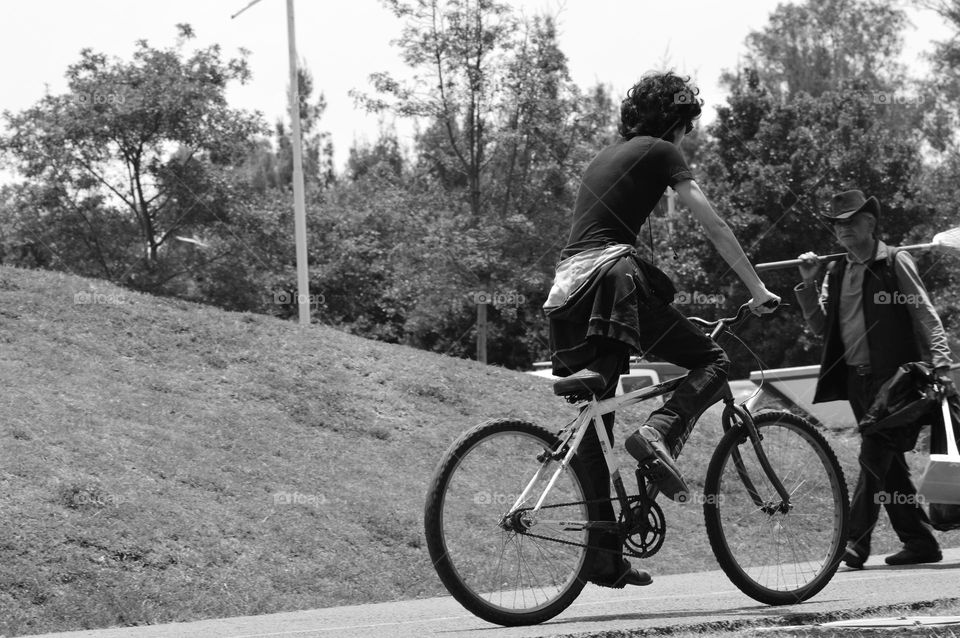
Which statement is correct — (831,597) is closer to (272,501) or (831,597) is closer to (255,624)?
(255,624)

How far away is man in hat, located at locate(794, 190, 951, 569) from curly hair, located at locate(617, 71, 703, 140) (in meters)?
2.30

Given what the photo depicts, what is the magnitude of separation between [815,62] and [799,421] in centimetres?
4622

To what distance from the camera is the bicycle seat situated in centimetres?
459

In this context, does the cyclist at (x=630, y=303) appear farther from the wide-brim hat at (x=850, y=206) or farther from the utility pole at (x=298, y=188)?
the utility pole at (x=298, y=188)

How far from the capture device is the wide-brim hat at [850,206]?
7.07 meters

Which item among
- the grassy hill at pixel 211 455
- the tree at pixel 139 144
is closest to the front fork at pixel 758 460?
the grassy hill at pixel 211 455

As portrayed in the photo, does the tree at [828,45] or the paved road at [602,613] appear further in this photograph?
the tree at [828,45]

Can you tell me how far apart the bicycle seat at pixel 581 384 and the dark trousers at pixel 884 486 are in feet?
9.64

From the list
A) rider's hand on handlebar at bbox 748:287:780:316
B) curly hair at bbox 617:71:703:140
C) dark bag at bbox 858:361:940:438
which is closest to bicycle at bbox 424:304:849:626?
rider's hand on handlebar at bbox 748:287:780:316

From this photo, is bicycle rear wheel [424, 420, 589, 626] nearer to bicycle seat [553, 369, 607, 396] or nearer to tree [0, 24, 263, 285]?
bicycle seat [553, 369, 607, 396]

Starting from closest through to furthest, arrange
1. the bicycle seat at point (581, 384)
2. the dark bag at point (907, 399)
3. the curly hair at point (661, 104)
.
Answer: the bicycle seat at point (581, 384)
the curly hair at point (661, 104)
the dark bag at point (907, 399)

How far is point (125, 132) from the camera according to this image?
30.9m

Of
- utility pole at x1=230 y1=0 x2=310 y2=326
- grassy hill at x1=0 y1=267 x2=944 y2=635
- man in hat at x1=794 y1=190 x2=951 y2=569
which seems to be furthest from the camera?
utility pole at x1=230 y1=0 x2=310 y2=326

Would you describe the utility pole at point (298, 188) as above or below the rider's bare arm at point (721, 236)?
above
